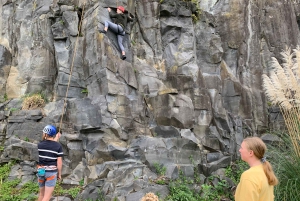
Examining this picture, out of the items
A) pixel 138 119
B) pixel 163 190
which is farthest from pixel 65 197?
pixel 138 119

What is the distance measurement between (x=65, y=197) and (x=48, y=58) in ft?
19.2

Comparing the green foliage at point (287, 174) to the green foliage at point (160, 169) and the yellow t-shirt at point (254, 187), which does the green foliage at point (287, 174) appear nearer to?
the yellow t-shirt at point (254, 187)

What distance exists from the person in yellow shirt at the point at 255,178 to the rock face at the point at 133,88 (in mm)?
4362

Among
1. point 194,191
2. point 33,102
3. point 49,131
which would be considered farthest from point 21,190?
point 194,191

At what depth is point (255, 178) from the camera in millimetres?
2590

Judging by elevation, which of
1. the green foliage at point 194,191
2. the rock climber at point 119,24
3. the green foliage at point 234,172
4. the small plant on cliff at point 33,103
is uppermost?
the rock climber at point 119,24

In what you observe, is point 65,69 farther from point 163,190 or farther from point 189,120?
point 163,190

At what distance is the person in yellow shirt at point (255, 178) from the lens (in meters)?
2.55

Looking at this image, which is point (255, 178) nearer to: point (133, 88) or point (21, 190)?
point (21, 190)

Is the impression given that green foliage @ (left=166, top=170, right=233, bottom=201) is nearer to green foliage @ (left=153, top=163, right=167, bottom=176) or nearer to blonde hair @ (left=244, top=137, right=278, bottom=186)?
green foliage @ (left=153, top=163, right=167, bottom=176)

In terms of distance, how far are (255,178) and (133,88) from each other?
7.66 metres

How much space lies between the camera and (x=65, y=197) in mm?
7211

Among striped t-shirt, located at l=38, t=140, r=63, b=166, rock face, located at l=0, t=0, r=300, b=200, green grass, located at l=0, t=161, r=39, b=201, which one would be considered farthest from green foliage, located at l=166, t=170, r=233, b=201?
green grass, located at l=0, t=161, r=39, b=201

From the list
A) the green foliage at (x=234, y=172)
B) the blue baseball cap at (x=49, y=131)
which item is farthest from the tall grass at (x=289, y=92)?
the blue baseball cap at (x=49, y=131)
